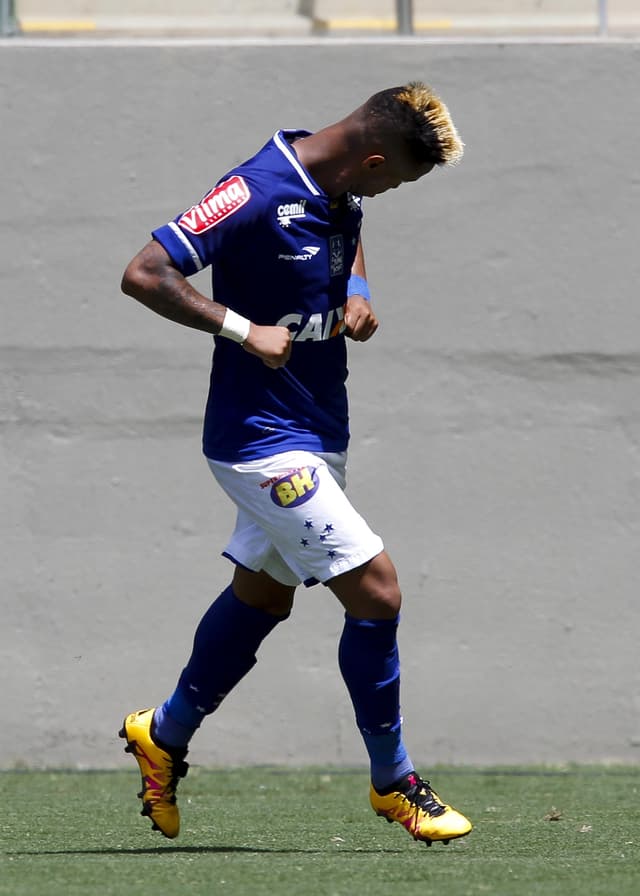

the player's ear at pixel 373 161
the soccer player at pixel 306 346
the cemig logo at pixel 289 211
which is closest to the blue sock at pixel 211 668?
the soccer player at pixel 306 346

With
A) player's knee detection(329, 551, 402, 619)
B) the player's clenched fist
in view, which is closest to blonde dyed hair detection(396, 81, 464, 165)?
the player's clenched fist

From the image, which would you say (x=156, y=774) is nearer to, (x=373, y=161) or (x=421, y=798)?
(x=421, y=798)

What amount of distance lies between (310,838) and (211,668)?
1.72 feet

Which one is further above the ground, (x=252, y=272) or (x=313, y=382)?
(x=252, y=272)

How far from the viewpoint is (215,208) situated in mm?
3693

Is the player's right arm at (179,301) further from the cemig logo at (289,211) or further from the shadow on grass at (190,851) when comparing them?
the shadow on grass at (190,851)

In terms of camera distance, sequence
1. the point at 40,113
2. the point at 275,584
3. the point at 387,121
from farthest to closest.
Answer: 1. the point at 40,113
2. the point at 275,584
3. the point at 387,121

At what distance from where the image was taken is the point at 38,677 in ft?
19.0

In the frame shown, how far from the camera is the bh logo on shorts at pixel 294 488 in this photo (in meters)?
3.77

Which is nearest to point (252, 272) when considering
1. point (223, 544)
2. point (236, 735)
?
point (223, 544)

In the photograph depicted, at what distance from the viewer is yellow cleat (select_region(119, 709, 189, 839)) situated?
13.3 feet

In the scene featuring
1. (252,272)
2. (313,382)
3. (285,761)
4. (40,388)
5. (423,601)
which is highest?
(252,272)

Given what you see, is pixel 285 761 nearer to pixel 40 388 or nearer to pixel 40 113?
pixel 40 388

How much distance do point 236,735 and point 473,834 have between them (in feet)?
5.66
